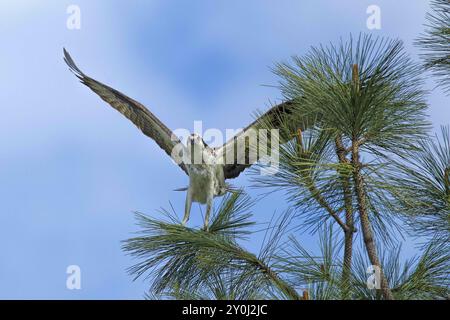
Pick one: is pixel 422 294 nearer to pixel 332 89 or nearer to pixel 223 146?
pixel 332 89

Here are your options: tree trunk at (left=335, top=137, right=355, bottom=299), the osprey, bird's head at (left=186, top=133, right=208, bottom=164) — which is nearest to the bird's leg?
the osprey

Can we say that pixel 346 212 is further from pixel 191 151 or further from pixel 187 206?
pixel 191 151

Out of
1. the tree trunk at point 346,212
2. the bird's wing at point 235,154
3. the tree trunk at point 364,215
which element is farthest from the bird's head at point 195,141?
the tree trunk at point 364,215

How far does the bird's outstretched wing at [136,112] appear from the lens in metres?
7.23

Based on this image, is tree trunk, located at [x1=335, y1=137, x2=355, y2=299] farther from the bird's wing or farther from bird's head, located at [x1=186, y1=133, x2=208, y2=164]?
bird's head, located at [x1=186, y1=133, x2=208, y2=164]

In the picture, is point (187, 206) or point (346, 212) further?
point (187, 206)

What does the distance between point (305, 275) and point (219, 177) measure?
2.50 meters

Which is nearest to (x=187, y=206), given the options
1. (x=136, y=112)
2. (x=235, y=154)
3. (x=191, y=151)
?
(x=191, y=151)

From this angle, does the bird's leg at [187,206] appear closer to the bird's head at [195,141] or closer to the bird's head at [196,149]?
the bird's head at [196,149]

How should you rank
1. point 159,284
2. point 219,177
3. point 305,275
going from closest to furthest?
point 305,275
point 159,284
point 219,177

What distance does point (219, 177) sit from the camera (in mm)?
7262

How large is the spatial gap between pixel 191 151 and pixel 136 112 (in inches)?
24.9

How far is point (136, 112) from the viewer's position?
24.2 feet
